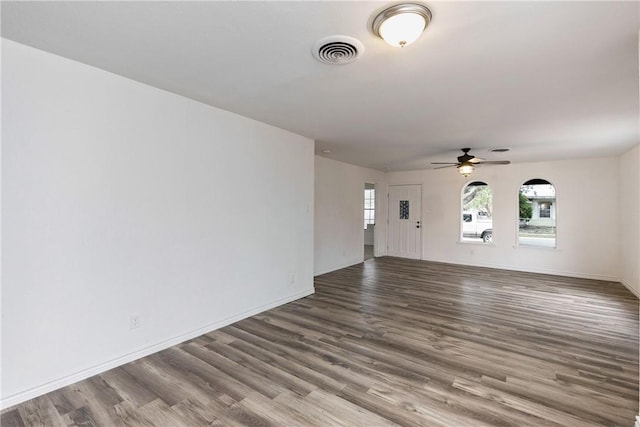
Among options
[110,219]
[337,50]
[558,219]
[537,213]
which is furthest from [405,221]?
[110,219]

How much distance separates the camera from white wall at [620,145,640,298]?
4660mm

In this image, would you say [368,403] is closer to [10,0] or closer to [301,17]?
[301,17]

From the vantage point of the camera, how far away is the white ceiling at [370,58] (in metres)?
1.63

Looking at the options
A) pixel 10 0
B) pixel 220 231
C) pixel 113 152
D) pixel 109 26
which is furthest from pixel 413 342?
pixel 10 0

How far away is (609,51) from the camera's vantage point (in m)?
1.95

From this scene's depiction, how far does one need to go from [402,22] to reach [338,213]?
16.6 feet

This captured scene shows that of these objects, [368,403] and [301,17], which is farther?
[368,403]

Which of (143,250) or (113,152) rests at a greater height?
(113,152)

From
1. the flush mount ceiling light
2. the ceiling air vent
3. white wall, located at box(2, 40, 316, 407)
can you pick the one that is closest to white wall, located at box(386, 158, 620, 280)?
white wall, located at box(2, 40, 316, 407)

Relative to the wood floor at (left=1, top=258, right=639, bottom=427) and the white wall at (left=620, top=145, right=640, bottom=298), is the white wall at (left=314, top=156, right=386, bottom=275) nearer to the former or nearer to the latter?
the wood floor at (left=1, top=258, right=639, bottom=427)

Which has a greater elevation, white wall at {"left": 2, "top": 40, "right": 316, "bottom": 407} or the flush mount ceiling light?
the flush mount ceiling light

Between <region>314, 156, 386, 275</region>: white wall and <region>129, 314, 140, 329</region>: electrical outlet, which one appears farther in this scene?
<region>314, 156, 386, 275</region>: white wall

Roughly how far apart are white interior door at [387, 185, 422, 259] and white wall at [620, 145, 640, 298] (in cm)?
380

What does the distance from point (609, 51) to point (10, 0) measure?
12.0ft
